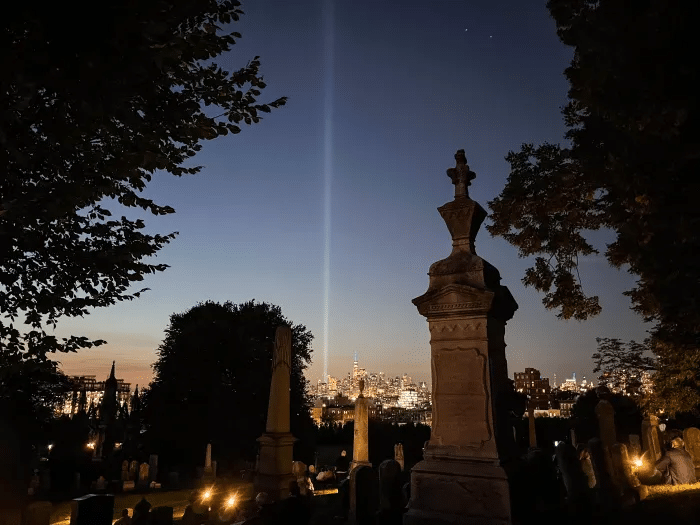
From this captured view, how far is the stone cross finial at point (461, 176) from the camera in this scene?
24.0ft

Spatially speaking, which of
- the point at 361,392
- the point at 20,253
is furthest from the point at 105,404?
the point at 20,253

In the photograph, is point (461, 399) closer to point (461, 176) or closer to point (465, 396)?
point (465, 396)

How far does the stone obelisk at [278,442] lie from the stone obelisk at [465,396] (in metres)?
5.76

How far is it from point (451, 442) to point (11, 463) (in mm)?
18336

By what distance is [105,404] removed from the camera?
25.8 m

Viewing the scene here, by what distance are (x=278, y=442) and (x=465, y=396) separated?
21.9 feet

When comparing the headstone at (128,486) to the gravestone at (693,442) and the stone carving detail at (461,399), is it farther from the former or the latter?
the gravestone at (693,442)

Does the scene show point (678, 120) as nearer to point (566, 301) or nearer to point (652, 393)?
point (566, 301)

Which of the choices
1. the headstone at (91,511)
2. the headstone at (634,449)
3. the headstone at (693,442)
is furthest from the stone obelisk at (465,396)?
the headstone at (634,449)

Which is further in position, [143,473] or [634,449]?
[143,473]

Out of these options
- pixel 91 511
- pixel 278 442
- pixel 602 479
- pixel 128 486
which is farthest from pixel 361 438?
pixel 91 511

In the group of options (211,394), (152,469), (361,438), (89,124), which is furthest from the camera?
(211,394)

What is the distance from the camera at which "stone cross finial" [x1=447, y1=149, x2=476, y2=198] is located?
7320mm

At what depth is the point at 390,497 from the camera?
20.8 ft
